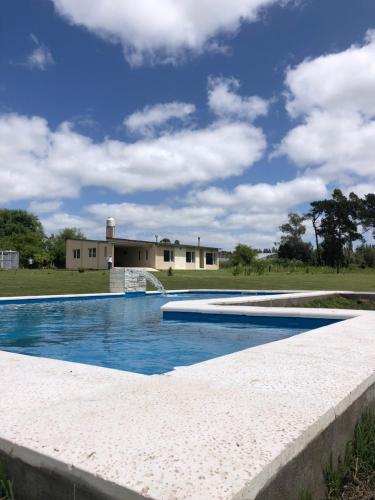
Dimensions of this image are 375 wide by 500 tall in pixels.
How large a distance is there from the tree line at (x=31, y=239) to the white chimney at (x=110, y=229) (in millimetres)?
15468

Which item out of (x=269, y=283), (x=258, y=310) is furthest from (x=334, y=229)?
(x=258, y=310)

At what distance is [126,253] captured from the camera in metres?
41.8

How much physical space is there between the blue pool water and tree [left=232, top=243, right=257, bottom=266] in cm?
3398

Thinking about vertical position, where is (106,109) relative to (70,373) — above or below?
above

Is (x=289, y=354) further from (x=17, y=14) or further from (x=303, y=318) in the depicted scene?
(x=17, y=14)

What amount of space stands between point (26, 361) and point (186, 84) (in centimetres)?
1791

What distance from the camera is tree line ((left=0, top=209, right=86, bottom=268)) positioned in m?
54.8

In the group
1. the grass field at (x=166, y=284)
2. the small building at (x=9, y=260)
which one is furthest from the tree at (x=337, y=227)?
the small building at (x=9, y=260)

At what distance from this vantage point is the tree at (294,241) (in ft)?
194

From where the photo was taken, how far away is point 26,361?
3648 millimetres

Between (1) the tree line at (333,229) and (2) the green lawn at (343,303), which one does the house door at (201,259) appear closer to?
(1) the tree line at (333,229)

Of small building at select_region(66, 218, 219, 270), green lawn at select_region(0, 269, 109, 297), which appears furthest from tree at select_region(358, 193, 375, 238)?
green lawn at select_region(0, 269, 109, 297)

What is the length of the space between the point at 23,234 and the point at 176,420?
66.3 meters

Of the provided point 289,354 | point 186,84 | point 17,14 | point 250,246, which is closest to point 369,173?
point 250,246
